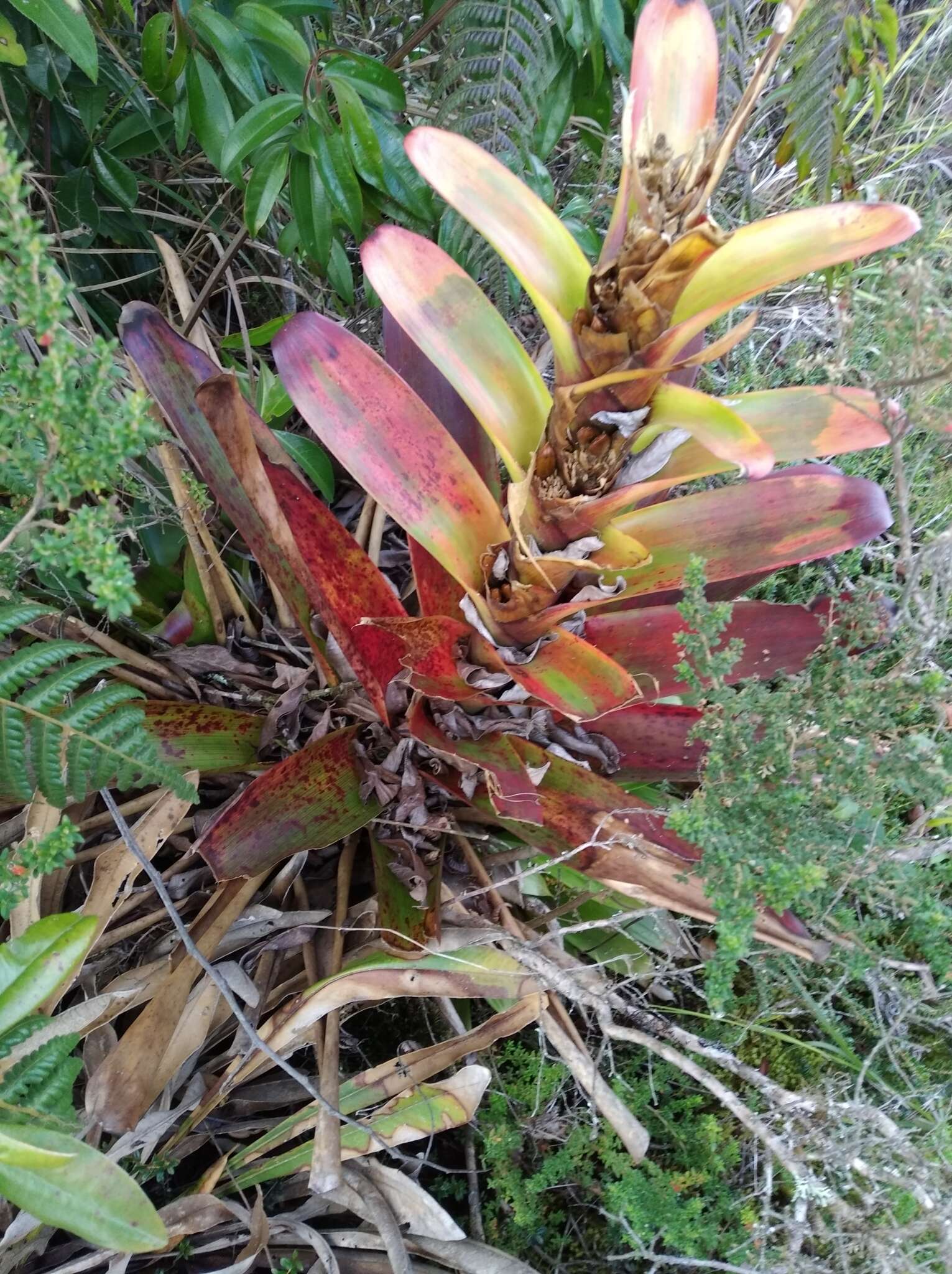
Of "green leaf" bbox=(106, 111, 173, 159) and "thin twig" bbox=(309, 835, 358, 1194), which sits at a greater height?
"green leaf" bbox=(106, 111, 173, 159)

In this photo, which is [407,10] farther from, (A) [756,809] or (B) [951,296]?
(A) [756,809]

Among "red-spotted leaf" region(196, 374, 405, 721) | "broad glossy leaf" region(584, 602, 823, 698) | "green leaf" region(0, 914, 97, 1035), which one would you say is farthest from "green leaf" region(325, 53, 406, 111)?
"green leaf" region(0, 914, 97, 1035)

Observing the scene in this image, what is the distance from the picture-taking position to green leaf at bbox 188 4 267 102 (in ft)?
2.54

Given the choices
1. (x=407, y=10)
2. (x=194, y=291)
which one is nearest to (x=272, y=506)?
(x=194, y=291)

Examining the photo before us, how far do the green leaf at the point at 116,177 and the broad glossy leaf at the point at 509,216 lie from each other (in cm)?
55

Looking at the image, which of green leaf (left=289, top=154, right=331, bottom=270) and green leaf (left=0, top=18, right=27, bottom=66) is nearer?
green leaf (left=0, top=18, right=27, bottom=66)

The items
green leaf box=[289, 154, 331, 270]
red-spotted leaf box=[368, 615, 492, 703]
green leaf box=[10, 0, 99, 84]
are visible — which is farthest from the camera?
green leaf box=[289, 154, 331, 270]

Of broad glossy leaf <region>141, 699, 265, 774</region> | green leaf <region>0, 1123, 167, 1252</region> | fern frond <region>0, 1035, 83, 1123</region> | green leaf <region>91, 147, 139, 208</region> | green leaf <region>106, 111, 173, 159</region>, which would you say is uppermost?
green leaf <region>106, 111, 173, 159</region>

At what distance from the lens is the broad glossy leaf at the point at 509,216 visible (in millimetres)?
622

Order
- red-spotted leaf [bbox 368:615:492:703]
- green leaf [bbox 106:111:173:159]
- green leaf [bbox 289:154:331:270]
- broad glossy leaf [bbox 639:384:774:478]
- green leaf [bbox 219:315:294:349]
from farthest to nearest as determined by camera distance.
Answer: green leaf [bbox 219:315:294:349], green leaf [bbox 106:111:173:159], green leaf [bbox 289:154:331:270], red-spotted leaf [bbox 368:615:492:703], broad glossy leaf [bbox 639:384:774:478]

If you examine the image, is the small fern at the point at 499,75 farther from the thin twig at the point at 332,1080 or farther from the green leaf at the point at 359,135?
the thin twig at the point at 332,1080

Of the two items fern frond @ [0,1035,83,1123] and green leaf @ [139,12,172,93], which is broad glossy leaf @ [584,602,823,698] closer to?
fern frond @ [0,1035,83,1123]

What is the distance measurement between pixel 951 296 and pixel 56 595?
46.9 inches

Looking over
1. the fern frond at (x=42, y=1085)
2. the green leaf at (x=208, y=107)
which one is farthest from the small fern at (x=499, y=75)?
the fern frond at (x=42, y=1085)
